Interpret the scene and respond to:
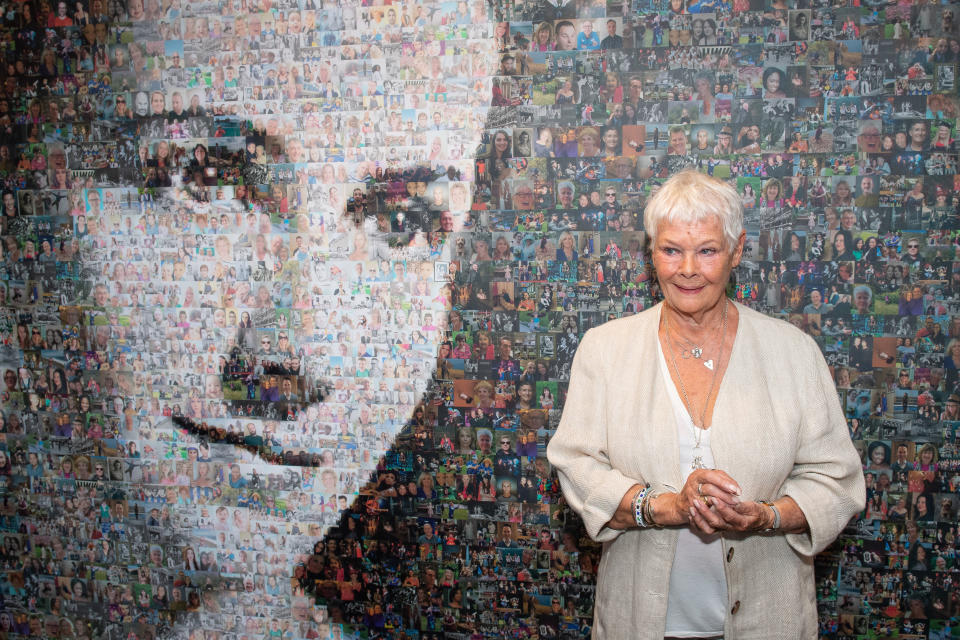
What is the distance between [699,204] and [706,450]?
22.7 inches

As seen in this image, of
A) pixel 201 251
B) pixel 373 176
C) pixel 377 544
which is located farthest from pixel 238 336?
pixel 377 544

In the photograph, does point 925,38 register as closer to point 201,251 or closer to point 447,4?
point 447,4

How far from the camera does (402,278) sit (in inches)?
85.1

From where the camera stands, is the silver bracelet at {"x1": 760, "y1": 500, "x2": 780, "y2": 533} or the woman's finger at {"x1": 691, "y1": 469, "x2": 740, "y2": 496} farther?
the silver bracelet at {"x1": 760, "y1": 500, "x2": 780, "y2": 533}

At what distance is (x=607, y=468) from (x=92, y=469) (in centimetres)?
197

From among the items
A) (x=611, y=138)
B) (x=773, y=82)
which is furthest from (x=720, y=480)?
(x=773, y=82)

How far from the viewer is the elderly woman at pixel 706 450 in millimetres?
1509

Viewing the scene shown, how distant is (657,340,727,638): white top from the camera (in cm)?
155

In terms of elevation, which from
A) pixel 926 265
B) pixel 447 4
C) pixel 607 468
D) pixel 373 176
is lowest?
pixel 607 468

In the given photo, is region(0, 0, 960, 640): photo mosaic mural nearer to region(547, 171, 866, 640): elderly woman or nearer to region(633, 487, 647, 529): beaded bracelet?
region(547, 171, 866, 640): elderly woman

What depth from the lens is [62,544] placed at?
2494mm

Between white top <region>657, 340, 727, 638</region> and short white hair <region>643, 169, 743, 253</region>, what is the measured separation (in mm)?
379

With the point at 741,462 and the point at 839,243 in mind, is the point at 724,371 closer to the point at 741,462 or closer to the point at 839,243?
the point at 741,462

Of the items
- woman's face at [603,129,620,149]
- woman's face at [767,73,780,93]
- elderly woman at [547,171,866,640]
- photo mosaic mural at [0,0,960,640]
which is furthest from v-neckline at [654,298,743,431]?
woman's face at [767,73,780,93]
